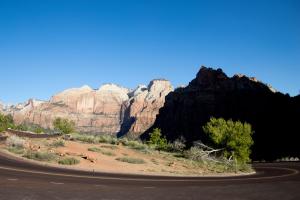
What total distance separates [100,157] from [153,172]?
696cm

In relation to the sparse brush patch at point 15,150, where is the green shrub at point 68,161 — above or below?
below

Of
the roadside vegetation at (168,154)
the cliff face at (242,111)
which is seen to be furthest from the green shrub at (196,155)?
the cliff face at (242,111)

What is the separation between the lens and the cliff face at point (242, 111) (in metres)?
119

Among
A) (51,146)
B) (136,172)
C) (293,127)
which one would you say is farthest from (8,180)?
(293,127)

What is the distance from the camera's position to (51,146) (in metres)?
41.4

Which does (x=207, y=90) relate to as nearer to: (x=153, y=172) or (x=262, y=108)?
(x=262, y=108)

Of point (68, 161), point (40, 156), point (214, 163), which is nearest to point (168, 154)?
point (214, 163)

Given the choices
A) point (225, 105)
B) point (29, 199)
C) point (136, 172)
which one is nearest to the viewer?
point (29, 199)

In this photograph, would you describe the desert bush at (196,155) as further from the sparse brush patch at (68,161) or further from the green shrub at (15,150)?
the green shrub at (15,150)

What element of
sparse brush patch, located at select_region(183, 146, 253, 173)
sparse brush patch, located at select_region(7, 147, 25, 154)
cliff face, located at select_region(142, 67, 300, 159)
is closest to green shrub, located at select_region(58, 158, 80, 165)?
sparse brush patch, located at select_region(7, 147, 25, 154)

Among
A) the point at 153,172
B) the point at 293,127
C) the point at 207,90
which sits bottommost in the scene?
the point at 153,172

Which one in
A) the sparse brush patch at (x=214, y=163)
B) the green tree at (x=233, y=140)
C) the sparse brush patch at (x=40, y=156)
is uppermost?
the green tree at (x=233, y=140)

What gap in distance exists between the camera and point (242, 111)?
15350cm

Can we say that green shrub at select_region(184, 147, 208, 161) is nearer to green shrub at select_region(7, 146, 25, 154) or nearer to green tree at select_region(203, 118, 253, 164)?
green tree at select_region(203, 118, 253, 164)
